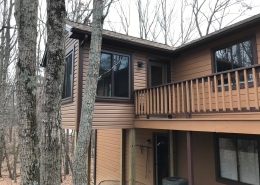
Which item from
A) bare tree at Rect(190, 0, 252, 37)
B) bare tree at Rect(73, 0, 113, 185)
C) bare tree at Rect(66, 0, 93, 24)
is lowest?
bare tree at Rect(73, 0, 113, 185)

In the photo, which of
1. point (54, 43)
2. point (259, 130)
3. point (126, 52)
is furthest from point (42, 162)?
point (126, 52)

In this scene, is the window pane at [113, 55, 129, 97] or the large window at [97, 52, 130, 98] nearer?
the large window at [97, 52, 130, 98]

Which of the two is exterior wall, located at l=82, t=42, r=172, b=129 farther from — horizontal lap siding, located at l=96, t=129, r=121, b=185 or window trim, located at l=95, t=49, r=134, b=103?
horizontal lap siding, located at l=96, t=129, r=121, b=185

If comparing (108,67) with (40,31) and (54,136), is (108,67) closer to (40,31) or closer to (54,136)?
(54,136)

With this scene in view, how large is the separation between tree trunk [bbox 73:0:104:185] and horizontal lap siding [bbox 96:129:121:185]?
4.49 metres

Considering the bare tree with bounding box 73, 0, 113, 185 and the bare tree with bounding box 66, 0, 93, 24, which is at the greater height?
the bare tree with bounding box 66, 0, 93, 24

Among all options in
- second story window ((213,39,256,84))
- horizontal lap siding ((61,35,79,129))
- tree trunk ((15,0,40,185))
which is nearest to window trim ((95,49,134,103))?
horizontal lap siding ((61,35,79,129))

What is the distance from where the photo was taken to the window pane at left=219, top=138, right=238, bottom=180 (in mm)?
5836

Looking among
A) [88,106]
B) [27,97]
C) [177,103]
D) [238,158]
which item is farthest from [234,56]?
[27,97]

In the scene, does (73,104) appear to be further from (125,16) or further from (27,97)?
(125,16)

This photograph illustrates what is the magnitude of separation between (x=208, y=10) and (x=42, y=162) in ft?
62.1

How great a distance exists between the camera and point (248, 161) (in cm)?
552

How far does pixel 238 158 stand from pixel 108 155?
241 inches

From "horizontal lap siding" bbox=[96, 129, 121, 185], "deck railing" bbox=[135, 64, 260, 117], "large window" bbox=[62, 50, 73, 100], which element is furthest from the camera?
"horizontal lap siding" bbox=[96, 129, 121, 185]
